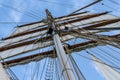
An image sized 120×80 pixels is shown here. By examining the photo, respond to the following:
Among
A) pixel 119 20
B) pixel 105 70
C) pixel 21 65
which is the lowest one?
pixel 105 70

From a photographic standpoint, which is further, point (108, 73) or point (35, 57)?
point (35, 57)

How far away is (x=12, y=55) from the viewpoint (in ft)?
33.9

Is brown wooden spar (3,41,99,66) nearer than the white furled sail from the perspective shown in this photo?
No

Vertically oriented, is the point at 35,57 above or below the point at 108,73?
above

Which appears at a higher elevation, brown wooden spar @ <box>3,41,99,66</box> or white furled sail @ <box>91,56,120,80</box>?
brown wooden spar @ <box>3,41,99,66</box>

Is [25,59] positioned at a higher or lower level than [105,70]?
higher

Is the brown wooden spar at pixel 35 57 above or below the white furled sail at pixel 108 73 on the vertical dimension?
above

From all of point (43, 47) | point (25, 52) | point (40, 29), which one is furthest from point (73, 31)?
point (40, 29)

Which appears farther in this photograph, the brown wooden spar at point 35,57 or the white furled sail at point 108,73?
the brown wooden spar at point 35,57

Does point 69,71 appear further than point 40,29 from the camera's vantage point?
No

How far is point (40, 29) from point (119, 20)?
3487 millimetres

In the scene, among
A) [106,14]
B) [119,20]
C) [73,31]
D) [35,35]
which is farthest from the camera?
[106,14]

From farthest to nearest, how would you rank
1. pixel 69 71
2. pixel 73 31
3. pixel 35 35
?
pixel 35 35 → pixel 73 31 → pixel 69 71

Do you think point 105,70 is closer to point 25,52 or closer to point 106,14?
point 25,52
